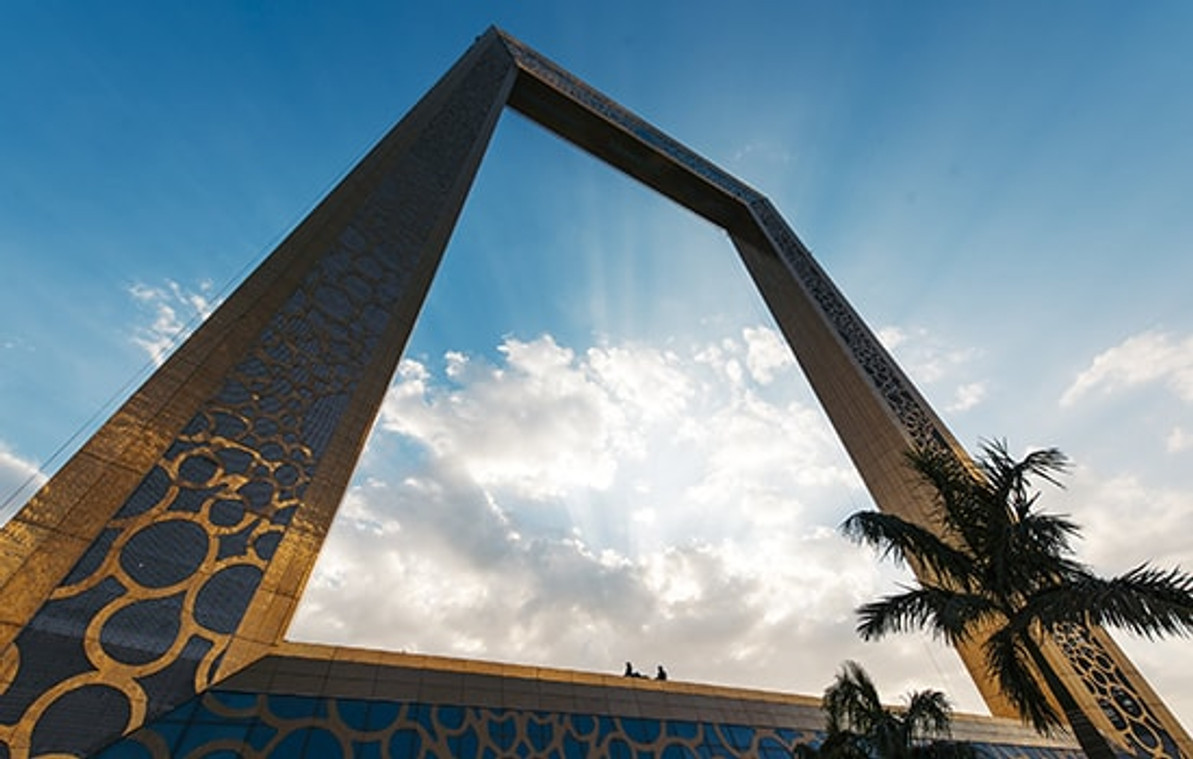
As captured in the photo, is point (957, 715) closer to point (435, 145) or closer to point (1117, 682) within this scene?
point (1117, 682)

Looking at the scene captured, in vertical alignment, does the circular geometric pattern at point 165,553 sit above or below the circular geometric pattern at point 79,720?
above

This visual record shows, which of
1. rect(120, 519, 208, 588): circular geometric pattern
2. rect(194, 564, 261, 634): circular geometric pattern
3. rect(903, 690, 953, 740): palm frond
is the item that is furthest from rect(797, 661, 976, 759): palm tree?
rect(120, 519, 208, 588): circular geometric pattern

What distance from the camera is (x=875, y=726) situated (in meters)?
6.52

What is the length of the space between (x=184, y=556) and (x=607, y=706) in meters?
5.36

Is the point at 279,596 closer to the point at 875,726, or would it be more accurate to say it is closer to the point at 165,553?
the point at 165,553

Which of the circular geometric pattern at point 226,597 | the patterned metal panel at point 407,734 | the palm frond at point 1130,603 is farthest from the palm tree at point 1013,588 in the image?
the circular geometric pattern at point 226,597

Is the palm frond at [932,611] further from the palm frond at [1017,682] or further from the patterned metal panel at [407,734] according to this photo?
the patterned metal panel at [407,734]

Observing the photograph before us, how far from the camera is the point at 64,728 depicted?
4395 millimetres

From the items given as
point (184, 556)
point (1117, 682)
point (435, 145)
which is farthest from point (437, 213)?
point (1117, 682)

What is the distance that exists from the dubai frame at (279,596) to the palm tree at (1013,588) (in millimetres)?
833

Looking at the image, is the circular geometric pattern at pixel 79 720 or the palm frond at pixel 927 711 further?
the palm frond at pixel 927 711

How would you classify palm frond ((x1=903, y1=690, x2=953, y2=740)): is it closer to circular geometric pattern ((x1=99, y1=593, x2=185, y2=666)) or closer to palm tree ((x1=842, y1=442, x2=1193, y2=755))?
palm tree ((x1=842, y1=442, x2=1193, y2=755))

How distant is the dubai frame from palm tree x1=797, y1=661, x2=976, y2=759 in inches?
42.3

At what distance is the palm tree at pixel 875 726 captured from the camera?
6088mm
